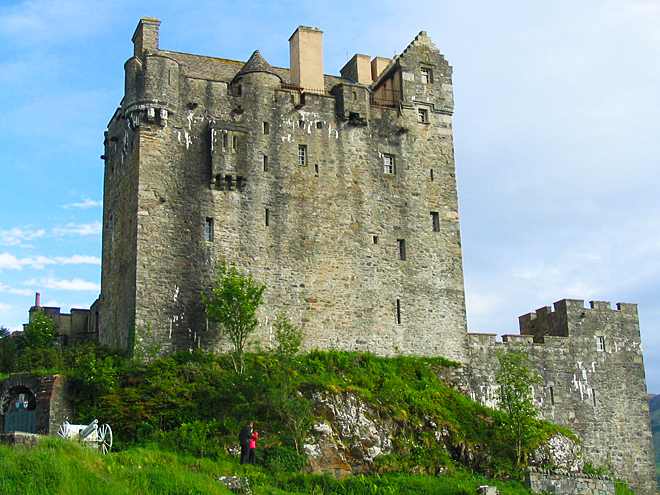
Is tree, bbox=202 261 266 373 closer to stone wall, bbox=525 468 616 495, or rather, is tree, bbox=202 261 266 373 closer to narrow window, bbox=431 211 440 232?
narrow window, bbox=431 211 440 232

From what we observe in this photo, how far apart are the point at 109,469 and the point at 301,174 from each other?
19.2 m

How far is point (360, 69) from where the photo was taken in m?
48.1

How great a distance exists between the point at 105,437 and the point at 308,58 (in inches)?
859

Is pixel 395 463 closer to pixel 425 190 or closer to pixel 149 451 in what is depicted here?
pixel 149 451

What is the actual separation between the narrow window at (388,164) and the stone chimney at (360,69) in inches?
267

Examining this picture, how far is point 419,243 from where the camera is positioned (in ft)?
138

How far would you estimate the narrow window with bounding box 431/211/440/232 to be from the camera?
42.7m

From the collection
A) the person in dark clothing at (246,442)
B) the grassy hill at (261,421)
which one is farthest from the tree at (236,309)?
the person in dark clothing at (246,442)

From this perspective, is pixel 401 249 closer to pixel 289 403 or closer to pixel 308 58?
pixel 308 58

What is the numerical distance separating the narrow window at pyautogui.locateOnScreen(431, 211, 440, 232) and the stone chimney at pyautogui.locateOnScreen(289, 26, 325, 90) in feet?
27.6

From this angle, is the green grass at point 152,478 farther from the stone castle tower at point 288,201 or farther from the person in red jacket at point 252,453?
the stone castle tower at point 288,201

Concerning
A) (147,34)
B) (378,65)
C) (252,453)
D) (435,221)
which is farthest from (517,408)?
(147,34)

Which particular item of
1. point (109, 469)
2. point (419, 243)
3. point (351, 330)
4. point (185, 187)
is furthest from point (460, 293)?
point (109, 469)

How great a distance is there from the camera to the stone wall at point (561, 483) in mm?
32375
